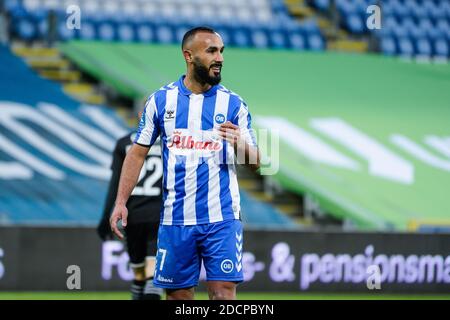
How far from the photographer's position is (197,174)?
6078 mm

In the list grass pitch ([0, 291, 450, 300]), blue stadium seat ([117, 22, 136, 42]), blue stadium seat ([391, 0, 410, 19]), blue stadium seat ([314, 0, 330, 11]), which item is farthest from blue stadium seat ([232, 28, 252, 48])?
grass pitch ([0, 291, 450, 300])

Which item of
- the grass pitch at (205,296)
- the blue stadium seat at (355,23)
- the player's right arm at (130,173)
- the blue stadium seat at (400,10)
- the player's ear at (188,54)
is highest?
the blue stadium seat at (400,10)

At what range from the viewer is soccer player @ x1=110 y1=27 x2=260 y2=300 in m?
6.02

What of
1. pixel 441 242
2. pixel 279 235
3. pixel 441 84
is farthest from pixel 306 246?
pixel 441 84

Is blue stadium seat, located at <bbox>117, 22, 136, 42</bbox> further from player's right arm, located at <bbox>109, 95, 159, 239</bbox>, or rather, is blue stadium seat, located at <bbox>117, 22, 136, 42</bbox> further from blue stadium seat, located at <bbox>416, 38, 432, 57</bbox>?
player's right arm, located at <bbox>109, 95, 159, 239</bbox>

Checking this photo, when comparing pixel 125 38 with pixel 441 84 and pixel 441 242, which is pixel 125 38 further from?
pixel 441 242

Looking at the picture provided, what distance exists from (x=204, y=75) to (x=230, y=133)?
0.40 meters

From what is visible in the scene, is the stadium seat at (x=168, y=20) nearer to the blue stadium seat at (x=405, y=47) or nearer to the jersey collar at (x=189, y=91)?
the blue stadium seat at (x=405, y=47)

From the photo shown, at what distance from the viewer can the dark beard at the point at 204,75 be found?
6.03 metres

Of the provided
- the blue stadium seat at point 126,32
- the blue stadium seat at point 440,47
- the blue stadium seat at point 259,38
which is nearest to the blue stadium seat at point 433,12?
the blue stadium seat at point 440,47

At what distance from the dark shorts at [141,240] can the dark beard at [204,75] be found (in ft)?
7.86

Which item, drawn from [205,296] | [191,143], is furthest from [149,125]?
[205,296]

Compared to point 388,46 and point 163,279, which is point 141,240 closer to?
point 163,279

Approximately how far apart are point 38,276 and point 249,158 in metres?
6.03
